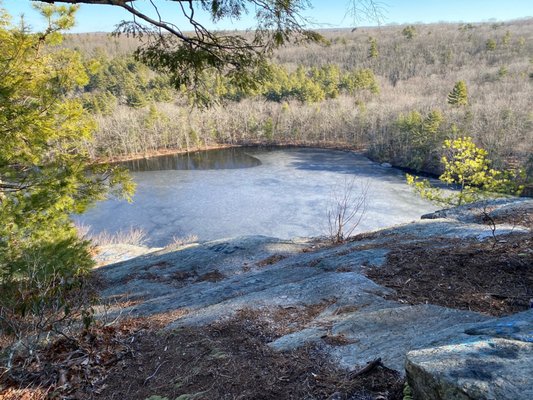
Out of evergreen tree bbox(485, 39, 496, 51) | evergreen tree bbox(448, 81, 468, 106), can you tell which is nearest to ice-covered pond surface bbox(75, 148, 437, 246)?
evergreen tree bbox(448, 81, 468, 106)

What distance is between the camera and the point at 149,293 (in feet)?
24.4

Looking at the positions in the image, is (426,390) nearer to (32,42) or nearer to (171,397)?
(171,397)

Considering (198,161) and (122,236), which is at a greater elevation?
(198,161)

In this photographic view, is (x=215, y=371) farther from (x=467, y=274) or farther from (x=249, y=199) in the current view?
(x=249, y=199)

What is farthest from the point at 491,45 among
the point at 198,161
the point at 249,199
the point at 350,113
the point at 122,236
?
the point at 122,236

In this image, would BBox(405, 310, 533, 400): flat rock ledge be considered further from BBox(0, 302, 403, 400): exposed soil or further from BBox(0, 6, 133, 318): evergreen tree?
BBox(0, 6, 133, 318): evergreen tree

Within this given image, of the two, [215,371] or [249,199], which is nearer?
[215,371]

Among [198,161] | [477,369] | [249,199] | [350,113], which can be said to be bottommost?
[249,199]

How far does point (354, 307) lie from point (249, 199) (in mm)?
26618

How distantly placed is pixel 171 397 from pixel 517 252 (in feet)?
15.4

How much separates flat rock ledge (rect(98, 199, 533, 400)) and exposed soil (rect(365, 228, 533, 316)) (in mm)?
312

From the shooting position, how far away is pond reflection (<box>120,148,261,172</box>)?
45.9 metres

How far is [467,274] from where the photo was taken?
477 centimetres

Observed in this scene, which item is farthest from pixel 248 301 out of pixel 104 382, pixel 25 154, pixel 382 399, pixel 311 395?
pixel 25 154
